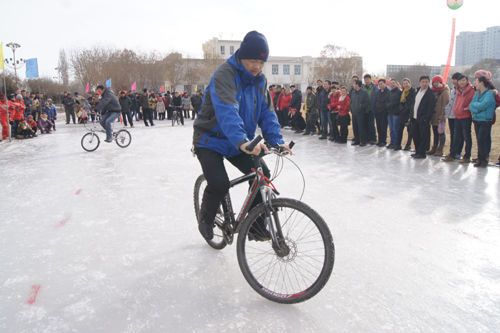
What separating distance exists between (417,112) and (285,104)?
7.26m

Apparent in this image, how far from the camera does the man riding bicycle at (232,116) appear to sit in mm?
2496

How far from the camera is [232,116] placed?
2449 millimetres

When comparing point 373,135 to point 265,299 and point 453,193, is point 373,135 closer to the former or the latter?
point 453,193

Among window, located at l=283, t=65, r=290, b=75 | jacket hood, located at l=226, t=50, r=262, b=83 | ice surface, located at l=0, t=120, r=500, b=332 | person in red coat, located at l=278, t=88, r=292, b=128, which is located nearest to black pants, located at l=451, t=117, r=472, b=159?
ice surface, located at l=0, t=120, r=500, b=332

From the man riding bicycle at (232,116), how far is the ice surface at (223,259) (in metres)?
0.62

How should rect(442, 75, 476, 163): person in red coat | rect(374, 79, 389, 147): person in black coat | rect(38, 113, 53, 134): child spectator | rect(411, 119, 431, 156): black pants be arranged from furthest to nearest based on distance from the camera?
rect(38, 113, 53, 134): child spectator
rect(374, 79, 389, 147): person in black coat
rect(411, 119, 431, 156): black pants
rect(442, 75, 476, 163): person in red coat

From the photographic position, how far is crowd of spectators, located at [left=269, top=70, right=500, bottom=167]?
6.99m

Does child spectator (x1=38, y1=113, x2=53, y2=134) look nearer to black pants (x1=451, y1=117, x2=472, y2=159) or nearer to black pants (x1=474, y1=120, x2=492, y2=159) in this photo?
black pants (x1=451, y1=117, x2=472, y2=159)

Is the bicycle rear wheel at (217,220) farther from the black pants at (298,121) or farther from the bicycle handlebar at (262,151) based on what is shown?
the black pants at (298,121)

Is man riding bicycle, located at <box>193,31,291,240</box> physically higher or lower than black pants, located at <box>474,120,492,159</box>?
higher

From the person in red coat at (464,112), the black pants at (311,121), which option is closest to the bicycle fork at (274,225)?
the person in red coat at (464,112)

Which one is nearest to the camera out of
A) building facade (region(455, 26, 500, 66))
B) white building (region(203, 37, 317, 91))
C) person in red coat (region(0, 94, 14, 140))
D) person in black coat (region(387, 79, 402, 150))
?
person in black coat (region(387, 79, 402, 150))

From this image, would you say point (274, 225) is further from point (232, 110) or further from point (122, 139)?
point (122, 139)

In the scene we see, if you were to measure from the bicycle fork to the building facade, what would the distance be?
303 ft
